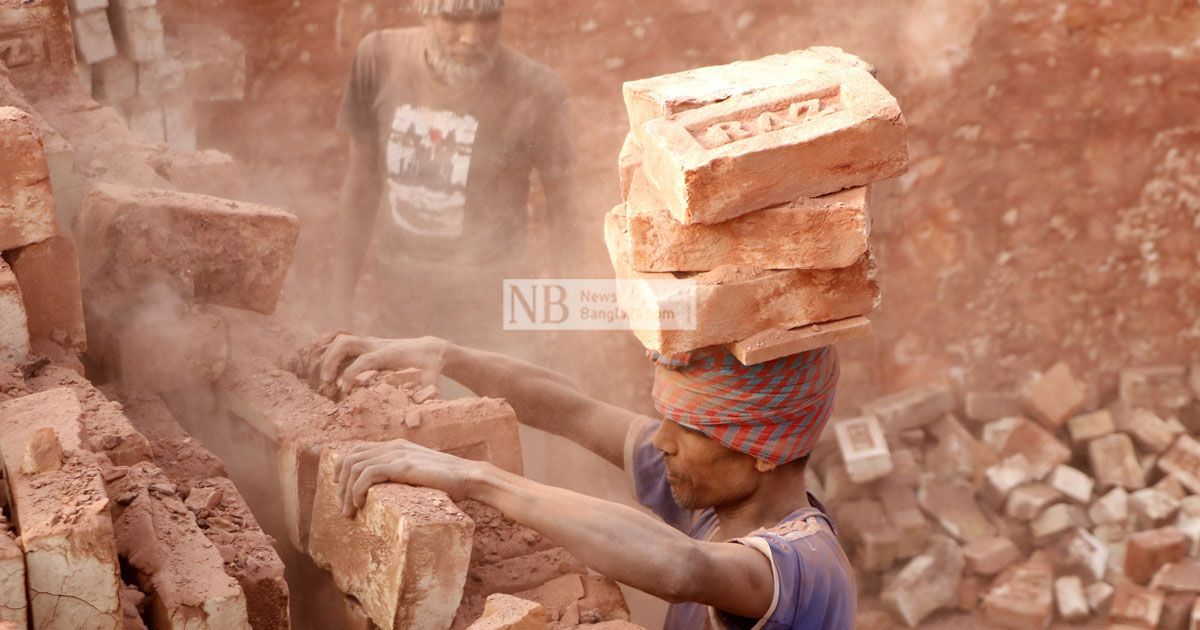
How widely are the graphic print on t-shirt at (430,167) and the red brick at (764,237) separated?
2.88 metres

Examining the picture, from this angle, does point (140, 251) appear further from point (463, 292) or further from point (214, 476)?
point (463, 292)

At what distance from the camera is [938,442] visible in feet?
26.1

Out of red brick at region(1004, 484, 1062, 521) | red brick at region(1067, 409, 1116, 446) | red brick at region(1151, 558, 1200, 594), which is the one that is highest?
red brick at region(1067, 409, 1116, 446)

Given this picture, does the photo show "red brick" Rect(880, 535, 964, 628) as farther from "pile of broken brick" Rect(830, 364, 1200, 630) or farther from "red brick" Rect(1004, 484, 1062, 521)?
"red brick" Rect(1004, 484, 1062, 521)

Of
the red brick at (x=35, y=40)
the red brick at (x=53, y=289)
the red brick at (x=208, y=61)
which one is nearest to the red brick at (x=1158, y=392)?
the red brick at (x=208, y=61)

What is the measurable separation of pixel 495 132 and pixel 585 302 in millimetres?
874

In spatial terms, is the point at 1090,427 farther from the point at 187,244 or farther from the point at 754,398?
the point at 187,244

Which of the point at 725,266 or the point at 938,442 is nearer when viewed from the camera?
the point at 725,266

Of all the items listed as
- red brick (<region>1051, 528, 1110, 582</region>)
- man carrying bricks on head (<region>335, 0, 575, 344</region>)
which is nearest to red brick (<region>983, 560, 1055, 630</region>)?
red brick (<region>1051, 528, 1110, 582</region>)

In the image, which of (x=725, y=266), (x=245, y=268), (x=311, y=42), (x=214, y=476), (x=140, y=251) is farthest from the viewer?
(x=311, y=42)

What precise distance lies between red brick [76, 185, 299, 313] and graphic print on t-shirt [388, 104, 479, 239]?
191cm

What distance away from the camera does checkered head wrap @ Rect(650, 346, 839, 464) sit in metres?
3.22

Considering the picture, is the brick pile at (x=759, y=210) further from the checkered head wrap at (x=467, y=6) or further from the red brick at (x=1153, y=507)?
the red brick at (x=1153, y=507)

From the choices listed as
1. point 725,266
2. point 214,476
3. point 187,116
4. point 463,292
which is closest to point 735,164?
point 725,266
